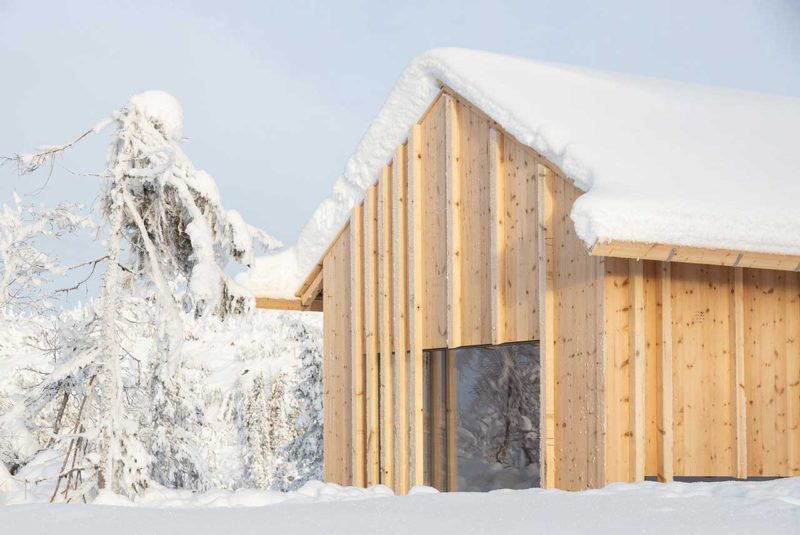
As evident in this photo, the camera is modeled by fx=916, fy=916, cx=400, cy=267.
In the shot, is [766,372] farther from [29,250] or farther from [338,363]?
[29,250]

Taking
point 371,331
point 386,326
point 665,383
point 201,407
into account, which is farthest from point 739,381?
point 201,407

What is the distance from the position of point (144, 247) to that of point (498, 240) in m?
4.19

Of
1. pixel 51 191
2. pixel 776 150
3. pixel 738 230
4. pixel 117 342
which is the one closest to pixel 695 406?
pixel 738 230

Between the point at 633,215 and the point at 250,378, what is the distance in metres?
25.1

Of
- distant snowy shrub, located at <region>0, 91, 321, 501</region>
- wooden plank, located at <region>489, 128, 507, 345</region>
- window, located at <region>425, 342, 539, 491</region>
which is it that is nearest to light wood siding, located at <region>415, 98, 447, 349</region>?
wooden plank, located at <region>489, 128, 507, 345</region>

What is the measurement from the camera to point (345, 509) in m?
5.34

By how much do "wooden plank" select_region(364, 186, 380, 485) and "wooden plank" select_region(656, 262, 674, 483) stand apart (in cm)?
426

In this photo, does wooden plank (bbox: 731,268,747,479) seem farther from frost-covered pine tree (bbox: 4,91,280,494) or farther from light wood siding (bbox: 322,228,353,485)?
light wood siding (bbox: 322,228,353,485)

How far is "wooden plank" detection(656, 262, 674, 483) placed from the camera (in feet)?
25.8

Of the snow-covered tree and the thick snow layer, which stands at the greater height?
the thick snow layer

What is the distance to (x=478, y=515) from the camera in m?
4.99

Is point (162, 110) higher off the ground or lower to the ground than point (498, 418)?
higher

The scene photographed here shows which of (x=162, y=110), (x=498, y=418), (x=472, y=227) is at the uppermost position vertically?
(x=162, y=110)

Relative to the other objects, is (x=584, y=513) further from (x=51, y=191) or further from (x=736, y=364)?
(x=51, y=191)
